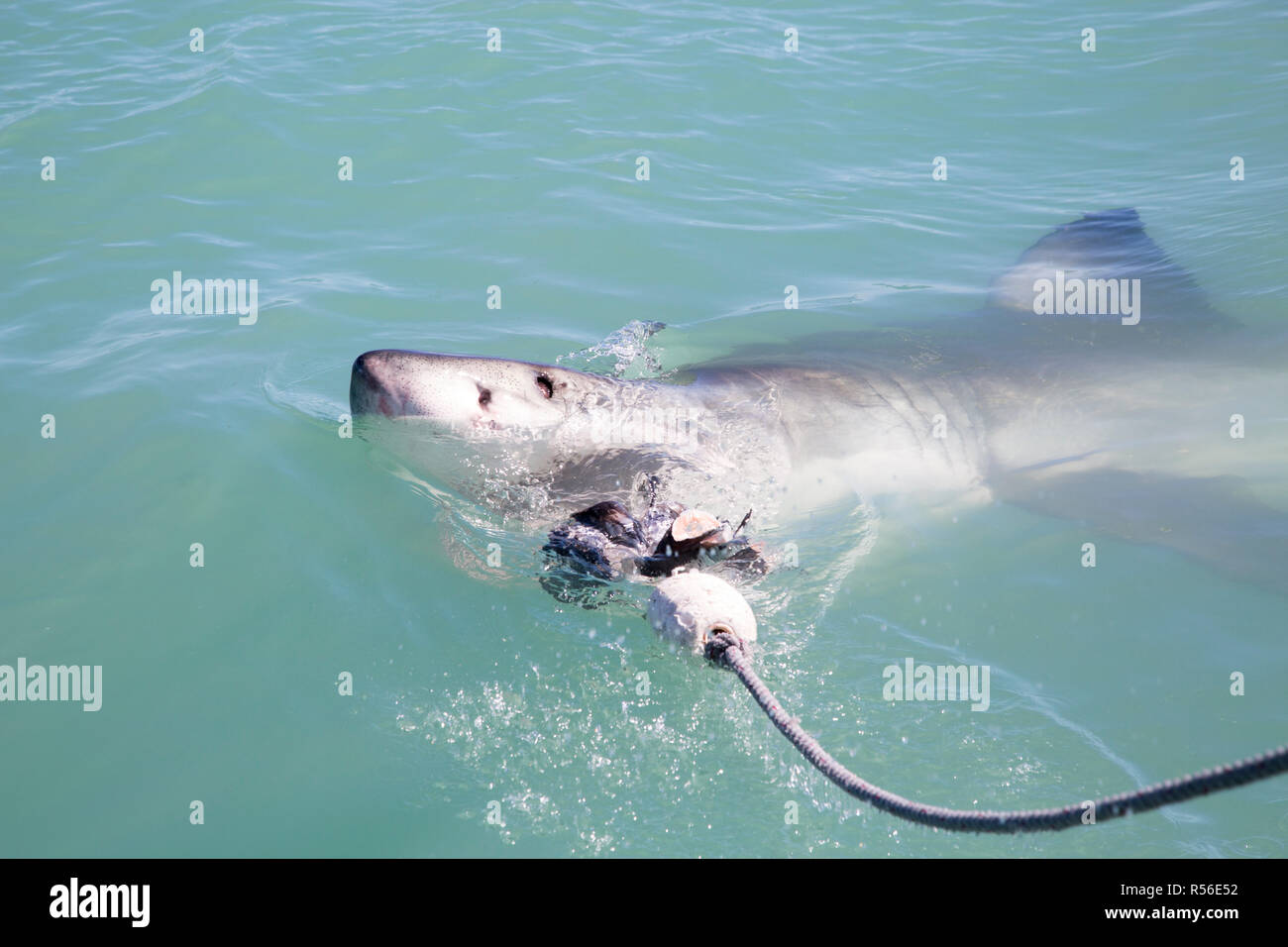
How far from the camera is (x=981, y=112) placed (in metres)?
10.1

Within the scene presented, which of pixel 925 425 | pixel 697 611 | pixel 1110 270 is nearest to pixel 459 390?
pixel 697 611

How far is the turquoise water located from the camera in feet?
11.3

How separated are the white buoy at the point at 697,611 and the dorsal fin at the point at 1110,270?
3.99 metres

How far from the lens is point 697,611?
342cm

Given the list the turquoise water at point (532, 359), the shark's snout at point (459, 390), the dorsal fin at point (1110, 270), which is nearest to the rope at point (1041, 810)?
the turquoise water at point (532, 359)

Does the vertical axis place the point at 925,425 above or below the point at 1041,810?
above

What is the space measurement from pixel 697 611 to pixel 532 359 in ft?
10.7

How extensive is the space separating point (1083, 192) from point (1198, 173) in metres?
0.93

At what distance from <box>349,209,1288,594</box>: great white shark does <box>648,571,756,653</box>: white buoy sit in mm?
1088

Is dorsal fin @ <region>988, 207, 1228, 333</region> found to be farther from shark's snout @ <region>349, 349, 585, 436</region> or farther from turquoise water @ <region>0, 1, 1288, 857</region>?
shark's snout @ <region>349, 349, 585, 436</region>

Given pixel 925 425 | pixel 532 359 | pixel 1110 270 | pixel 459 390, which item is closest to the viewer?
pixel 459 390

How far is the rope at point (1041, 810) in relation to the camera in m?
2.02

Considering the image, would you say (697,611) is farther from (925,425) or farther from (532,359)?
(532,359)
